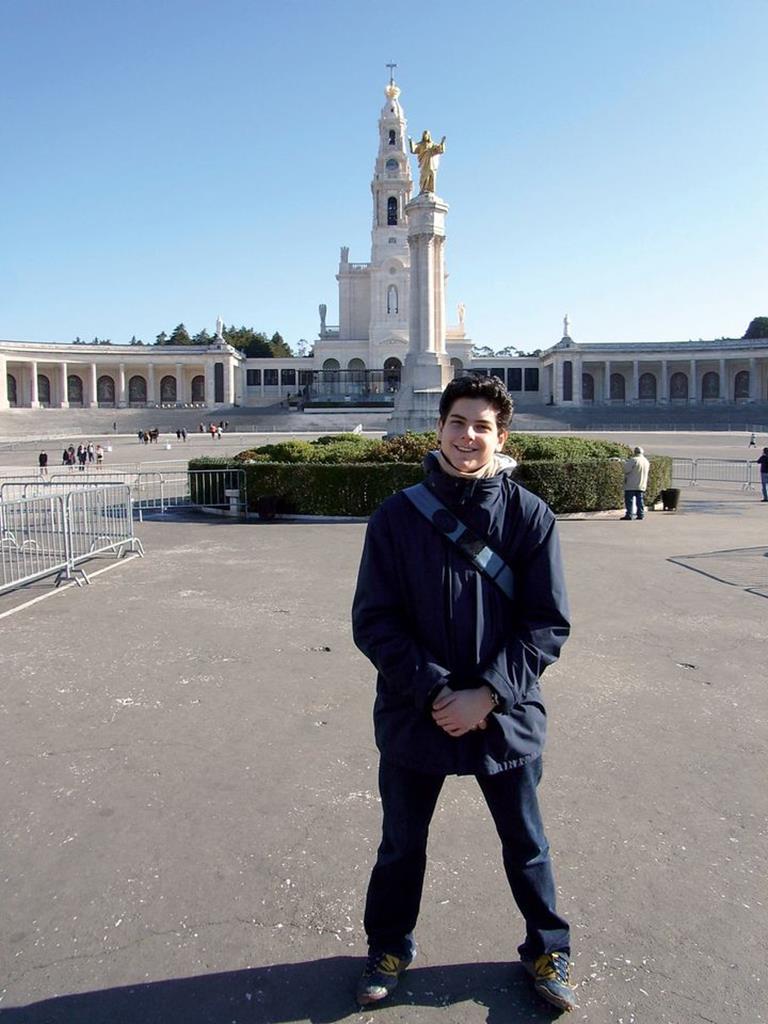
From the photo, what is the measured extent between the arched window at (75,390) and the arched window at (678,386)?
226 feet

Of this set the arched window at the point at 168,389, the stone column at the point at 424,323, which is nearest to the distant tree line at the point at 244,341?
the arched window at the point at 168,389

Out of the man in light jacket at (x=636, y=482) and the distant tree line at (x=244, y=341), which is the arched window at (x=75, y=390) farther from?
the man in light jacket at (x=636, y=482)

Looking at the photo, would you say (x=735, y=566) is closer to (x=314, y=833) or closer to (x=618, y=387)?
(x=314, y=833)

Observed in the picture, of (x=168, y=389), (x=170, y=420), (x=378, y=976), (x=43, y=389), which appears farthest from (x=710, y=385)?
(x=378, y=976)

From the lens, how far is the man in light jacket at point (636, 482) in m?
15.9

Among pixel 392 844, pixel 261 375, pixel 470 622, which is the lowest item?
pixel 392 844

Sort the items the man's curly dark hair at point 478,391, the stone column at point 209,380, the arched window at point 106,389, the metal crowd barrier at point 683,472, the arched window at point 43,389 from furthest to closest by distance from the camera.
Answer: the arched window at point 106,389, the arched window at point 43,389, the stone column at point 209,380, the metal crowd barrier at point 683,472, the man's curly dark hair at point 478,391

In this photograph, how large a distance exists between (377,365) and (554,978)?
271 feet

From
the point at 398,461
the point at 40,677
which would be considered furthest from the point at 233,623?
the point at 398,461

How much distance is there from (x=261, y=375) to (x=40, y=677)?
292 ft

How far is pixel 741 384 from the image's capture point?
88.0 m

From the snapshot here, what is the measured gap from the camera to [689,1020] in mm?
2637

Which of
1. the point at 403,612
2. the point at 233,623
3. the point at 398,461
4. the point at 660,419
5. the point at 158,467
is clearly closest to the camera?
the point at 403,612

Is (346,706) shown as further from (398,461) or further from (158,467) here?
(158,467)
